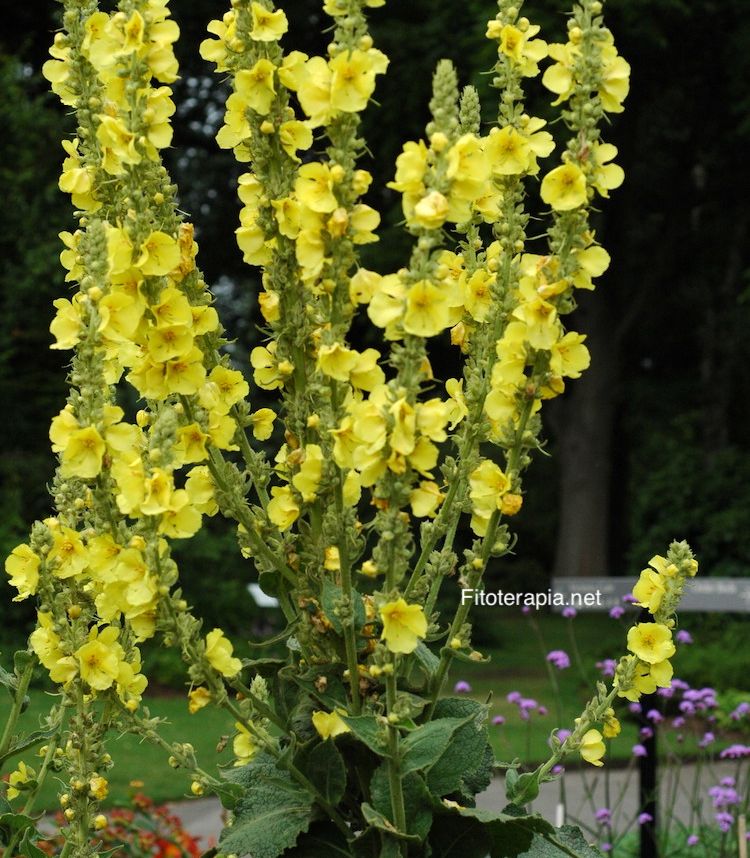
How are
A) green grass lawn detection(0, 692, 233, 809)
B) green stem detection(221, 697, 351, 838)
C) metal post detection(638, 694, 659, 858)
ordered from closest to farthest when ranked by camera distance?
green stem detection(221, 697, 351, 838)
metal post detection(638, 694, 659, 858)
green grass lawn detection(0, 692, 233, 809)

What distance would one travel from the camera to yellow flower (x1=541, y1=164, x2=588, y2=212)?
167cm

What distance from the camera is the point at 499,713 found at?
10125 mm

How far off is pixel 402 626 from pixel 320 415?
0.31 m

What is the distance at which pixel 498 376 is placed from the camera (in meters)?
1.70

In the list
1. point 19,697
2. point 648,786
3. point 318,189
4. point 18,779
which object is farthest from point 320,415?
point 648,786

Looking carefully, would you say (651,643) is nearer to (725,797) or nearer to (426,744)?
(426,744)

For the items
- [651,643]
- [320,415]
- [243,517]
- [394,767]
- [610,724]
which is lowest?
[394,767]

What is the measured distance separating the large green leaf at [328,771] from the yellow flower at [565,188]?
30.9 inches

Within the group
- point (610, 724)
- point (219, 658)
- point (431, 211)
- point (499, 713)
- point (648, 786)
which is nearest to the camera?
point (431, 211)

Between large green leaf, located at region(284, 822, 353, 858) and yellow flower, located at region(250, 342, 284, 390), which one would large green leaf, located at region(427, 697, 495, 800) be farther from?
yellow flower, located at region(250, 342, 284, 390)

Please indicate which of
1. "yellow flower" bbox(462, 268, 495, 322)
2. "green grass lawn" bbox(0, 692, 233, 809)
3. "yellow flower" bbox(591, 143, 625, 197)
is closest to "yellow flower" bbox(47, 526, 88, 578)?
"yellow flower" bbox(462, 268, 495, 322)

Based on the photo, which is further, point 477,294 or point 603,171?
point 477,294

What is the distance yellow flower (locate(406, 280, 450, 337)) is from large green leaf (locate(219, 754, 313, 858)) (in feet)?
2.23

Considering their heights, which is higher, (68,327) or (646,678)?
(68,327)
